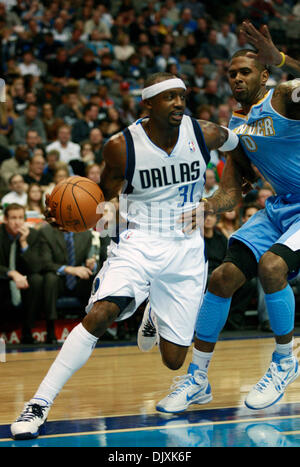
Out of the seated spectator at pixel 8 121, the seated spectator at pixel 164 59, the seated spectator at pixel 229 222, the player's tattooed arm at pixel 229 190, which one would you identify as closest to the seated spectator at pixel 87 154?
the seated spectator at pixel 8 121

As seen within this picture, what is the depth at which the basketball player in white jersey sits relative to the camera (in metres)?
4.09

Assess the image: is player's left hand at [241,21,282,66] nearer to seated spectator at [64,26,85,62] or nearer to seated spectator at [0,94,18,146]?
seated spectator at [0,94,18,146]

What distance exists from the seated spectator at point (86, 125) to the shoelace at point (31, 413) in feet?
28.1

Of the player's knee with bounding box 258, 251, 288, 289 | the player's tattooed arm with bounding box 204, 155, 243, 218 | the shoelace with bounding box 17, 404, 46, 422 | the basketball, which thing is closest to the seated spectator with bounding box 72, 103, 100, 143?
the player's tattooed arm with bounding box 204, 155, 243, 218

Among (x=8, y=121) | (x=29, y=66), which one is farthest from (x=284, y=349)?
(x=29, y=66)

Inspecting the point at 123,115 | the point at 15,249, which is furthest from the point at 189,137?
the point at 123,115

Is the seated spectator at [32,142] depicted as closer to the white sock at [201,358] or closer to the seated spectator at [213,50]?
the seated spectator at [213,50]

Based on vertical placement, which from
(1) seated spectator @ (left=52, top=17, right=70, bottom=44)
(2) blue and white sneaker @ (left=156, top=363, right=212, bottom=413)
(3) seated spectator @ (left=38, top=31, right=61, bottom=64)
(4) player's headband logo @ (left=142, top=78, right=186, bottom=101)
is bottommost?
(2) blue and white sneaker @ (left=156, top=363, right=212, bottom=413)

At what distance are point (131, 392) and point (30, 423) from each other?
156 centimetres

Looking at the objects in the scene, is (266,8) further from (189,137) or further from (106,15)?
(189,137)

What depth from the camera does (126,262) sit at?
410 cm

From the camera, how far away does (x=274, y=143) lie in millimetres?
4457

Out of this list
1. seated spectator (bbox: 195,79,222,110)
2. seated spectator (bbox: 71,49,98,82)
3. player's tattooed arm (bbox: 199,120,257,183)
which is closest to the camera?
player's tattooed arm (bbox: 199,120,257,183)

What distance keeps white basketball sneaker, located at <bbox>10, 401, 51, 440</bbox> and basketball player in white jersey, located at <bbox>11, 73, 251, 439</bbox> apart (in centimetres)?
33
